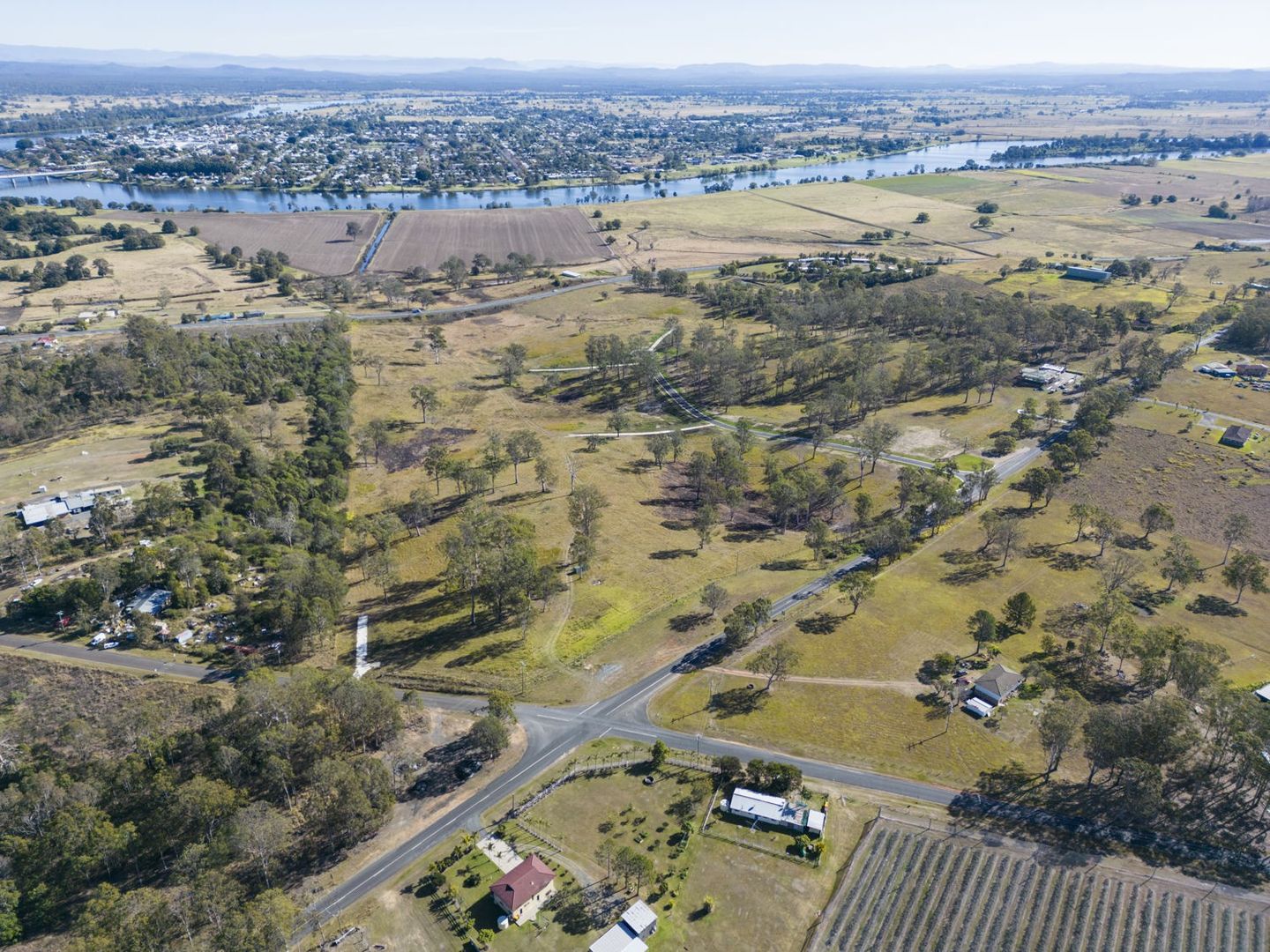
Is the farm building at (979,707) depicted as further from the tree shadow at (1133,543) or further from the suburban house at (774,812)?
the tree shadow at (1133,543)

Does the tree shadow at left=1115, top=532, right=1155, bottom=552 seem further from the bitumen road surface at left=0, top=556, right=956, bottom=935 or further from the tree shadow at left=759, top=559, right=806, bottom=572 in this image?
the bitumen road surface at left=0, top=556, right=956, bottom=935

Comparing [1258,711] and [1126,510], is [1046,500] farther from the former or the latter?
[1258,711]

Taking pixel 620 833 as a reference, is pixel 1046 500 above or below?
above

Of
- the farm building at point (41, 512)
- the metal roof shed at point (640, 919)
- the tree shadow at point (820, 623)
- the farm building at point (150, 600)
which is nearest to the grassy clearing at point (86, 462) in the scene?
the farm building at point (41, 512)

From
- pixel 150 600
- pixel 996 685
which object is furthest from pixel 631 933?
pixel 150 600

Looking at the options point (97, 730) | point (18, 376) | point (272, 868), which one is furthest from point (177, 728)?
point (18, 376)
